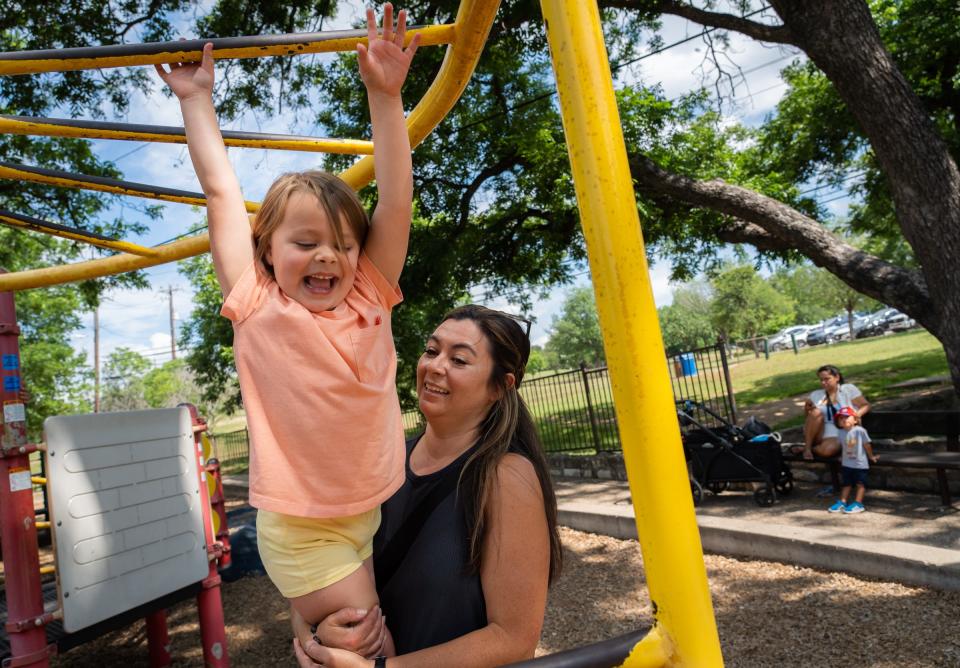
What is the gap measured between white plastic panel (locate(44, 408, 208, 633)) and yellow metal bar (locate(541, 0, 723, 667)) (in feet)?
10.2

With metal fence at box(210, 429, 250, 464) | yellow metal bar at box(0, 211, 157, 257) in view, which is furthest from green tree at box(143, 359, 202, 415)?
yellow metal bar at box(0, 211, 157, 257)

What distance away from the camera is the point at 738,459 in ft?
20.6

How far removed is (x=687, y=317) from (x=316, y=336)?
229 ft

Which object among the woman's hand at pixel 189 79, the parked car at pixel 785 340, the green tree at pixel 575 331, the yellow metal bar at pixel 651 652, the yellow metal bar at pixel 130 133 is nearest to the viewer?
the yellow metal bar at pixel 651 652

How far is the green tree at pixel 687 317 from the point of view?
5719cm

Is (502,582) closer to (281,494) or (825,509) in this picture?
(281,494)

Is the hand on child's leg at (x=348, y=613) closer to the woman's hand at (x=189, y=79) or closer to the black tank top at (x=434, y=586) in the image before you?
the black tank top at (x=434, y=586)

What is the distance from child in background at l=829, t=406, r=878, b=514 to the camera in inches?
218

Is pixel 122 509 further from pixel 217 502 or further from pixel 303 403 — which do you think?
pixel 303 403

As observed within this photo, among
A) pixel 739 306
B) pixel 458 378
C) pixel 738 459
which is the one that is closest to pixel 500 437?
pixel 458 378

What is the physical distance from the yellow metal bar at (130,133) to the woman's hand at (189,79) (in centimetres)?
26

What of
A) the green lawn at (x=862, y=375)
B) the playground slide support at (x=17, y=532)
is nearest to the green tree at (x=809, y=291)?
the green lawn at (x=862, y=375)

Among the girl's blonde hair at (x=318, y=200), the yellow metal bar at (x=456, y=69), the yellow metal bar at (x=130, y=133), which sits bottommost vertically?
the girl's blonde hair at (x=318, y=200)

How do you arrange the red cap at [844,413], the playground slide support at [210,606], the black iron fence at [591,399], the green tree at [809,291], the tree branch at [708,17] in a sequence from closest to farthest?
the playground slide support at [210,606]
the red cap at [844,413]
the tree branch at [708,17]
the black iron fence at [591,399]
the green tree at [809,291]
